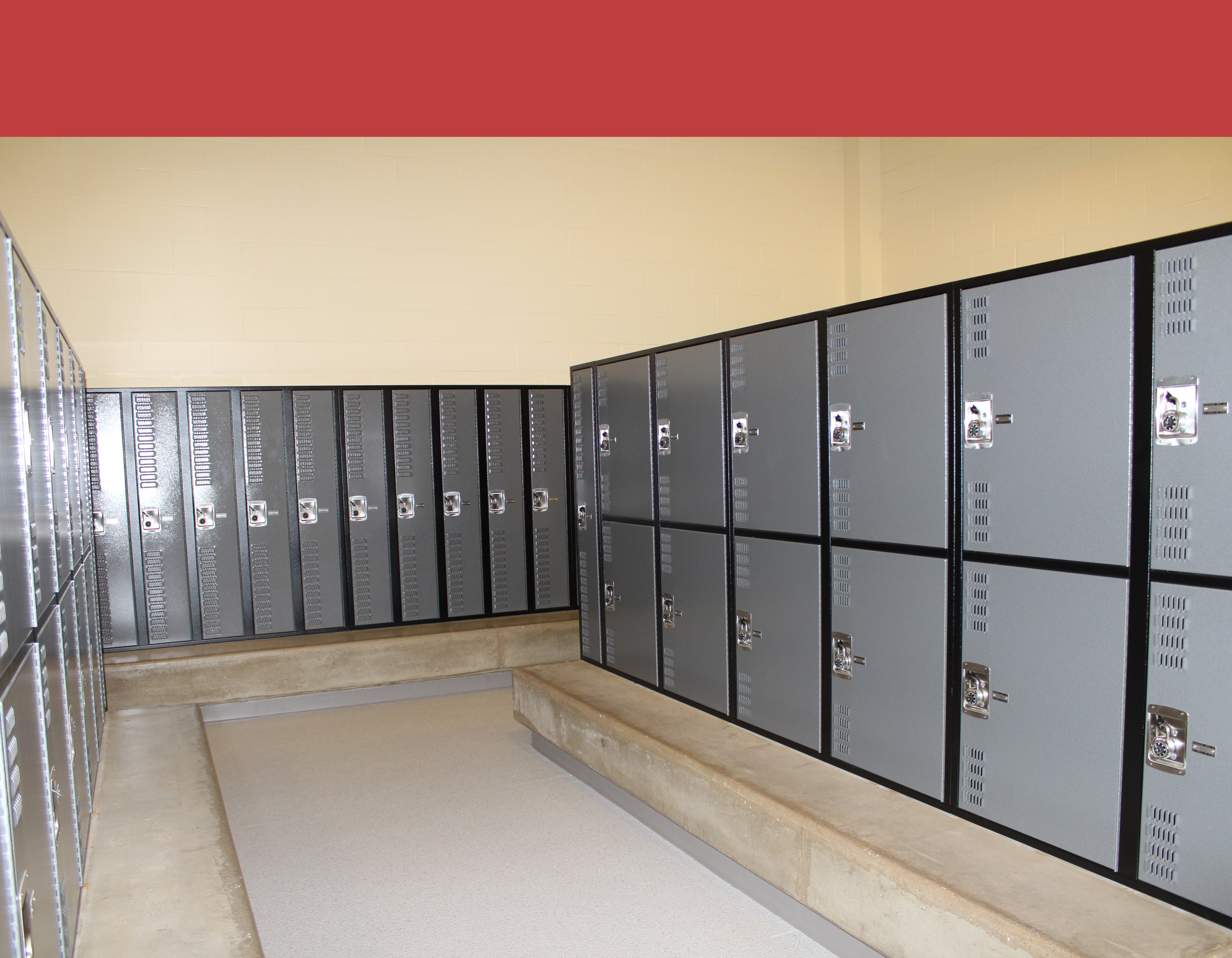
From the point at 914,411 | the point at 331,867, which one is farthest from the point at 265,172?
the point at 914,411

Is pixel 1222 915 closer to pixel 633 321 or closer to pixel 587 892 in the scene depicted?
pixel 587 892

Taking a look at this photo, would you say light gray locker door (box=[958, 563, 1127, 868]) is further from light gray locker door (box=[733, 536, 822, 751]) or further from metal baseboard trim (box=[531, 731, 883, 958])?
light gray locker door (box=[733, 536, 822, 751])

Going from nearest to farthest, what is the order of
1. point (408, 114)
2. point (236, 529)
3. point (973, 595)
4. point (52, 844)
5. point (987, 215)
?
1. point (52, 844)
2. point (973, 595)
3. point (408, 114)
4. point (236, 529)
5. point (987, 215)

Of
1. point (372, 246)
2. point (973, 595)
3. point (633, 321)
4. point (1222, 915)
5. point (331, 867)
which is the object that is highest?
point (372, 246)

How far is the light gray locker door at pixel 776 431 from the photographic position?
2.98 m

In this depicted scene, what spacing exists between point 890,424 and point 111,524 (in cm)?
426

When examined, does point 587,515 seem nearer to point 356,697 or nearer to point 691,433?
point 691,433

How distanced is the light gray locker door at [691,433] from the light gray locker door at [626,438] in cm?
8

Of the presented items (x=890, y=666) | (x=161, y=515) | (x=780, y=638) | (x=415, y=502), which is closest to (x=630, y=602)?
(x=780, y=638)

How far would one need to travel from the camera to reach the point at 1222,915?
187cm

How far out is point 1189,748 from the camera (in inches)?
75.6

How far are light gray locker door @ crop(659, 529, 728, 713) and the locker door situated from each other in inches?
99.4

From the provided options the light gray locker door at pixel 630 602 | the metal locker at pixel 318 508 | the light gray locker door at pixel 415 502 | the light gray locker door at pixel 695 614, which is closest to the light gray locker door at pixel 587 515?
the light gray locker door at pixel 630 602

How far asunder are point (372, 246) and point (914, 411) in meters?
4.51
